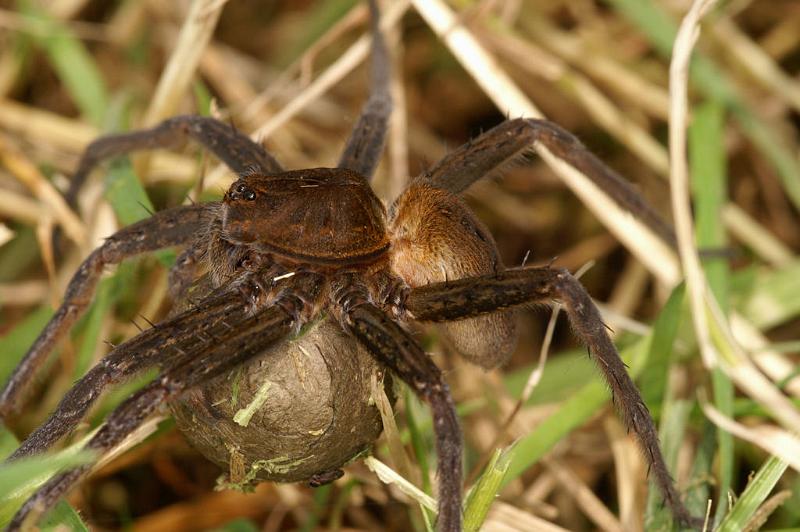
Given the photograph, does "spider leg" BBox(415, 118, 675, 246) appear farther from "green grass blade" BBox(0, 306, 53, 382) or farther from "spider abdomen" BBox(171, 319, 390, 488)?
"green grass blade" BBox(0, 306, 53, 382)

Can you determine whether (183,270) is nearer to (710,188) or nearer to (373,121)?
(373,121)

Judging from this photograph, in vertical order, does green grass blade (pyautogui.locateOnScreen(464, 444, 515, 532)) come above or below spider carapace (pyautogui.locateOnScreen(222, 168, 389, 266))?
below

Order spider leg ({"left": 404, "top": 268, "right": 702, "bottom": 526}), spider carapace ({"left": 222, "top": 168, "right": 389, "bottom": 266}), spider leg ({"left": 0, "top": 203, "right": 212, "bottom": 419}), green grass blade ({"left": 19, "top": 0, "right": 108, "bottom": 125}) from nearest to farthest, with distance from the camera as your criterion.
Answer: spider leg ({"left": 404, "top": 268, "right": 702, "bottom": 526}), spider carapace ({"left": 222, "top": 168, "right": 389, "bottom": 266}), spider leg ({"left": 0, "top": 203, "right": 212, "bottom": 419}), green grass blade ({"left": 19, "top": 0, "right": 108, "bottom": 125})

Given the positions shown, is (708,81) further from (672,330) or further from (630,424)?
(630,424)

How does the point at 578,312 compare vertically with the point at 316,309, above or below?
below

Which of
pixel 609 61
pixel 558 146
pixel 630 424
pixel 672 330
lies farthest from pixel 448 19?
pixel 630 424

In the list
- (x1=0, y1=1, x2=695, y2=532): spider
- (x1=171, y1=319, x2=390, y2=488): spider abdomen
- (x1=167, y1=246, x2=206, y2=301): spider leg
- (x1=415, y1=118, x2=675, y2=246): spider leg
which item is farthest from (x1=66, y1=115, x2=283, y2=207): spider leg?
(x1=171, y1=319, x2=390, y2=488): spider abdomen

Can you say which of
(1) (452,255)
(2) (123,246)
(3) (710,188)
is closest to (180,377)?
(2) (123,246)
